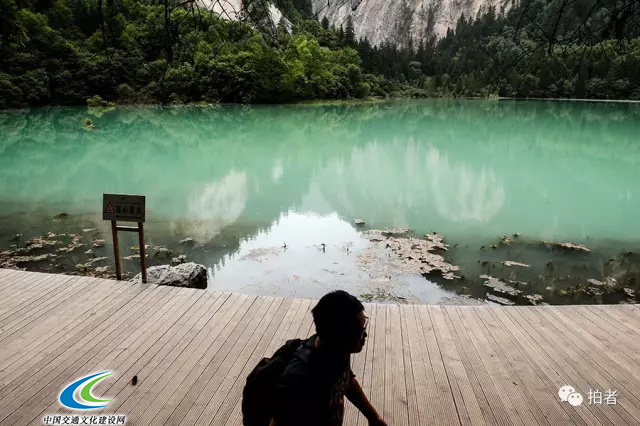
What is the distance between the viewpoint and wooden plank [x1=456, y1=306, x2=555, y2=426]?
8.32 ft

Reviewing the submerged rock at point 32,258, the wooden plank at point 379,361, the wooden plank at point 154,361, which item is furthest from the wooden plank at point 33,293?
the wooden plank at point 379,361

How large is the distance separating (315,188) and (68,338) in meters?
10.1

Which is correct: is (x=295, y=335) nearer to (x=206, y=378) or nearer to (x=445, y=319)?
(x=206, y=378)

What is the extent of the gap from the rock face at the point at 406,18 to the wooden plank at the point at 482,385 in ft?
365

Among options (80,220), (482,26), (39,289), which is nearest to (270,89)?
(80,220)

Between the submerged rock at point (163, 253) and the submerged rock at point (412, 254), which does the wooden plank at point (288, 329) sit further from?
the submerged rock at point (163, 253)

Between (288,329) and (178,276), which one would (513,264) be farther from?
(178,276)

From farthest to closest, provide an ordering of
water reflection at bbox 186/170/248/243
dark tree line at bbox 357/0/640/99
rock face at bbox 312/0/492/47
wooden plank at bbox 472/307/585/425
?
rock face at bbox 312/0/492/47 → dark tree line at bbox 357/0/640/99 → water reflection at bbox 186/170/248/243 → wooden plank at bbox 472/307/585/425

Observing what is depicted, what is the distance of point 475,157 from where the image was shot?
18.0 m

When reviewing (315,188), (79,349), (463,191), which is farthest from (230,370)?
(463,191)

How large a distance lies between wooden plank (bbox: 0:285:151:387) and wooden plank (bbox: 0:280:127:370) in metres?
0.03

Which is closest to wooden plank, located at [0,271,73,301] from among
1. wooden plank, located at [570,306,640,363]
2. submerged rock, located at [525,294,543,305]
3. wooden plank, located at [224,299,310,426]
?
wooden plank, located at [224,299,310,426]

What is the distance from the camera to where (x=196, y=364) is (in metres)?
3.00

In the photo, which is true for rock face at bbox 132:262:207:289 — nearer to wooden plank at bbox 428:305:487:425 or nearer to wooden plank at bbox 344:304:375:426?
wooden plank at bbox 344:304:375:426
